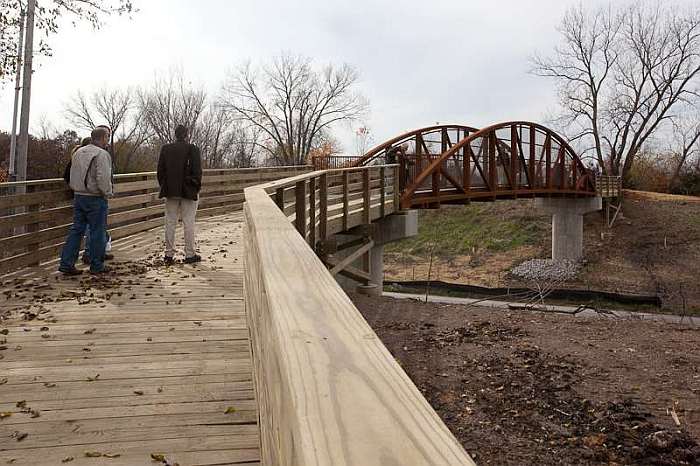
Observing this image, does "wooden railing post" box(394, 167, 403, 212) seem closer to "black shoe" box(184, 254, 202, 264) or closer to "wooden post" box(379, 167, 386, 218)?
"wooden post" box(379, 167, 386, 218)

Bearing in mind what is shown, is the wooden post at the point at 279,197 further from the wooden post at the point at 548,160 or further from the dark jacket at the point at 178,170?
the wooden post at the point at 548,160

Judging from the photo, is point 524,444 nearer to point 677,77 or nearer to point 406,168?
point 406,168

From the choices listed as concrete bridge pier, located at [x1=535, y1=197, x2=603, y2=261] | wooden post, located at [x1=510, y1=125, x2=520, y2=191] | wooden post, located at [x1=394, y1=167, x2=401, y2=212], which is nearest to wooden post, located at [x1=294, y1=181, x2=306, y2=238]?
wooden post, located at [x1=394, y1=167, x2=401, y2=212]

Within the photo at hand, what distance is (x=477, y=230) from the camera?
1481 inches

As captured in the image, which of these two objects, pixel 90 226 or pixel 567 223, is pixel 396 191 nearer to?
pixel 90 226

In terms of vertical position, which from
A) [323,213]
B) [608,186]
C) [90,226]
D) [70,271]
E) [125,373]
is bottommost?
[125,373]

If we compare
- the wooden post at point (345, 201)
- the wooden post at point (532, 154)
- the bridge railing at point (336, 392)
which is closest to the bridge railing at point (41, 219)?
the wooden post at point (345, 201)

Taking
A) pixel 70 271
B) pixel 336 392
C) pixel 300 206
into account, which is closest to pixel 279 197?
pixel 300 206

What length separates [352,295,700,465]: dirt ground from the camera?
20.6ft

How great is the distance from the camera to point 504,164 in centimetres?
2439

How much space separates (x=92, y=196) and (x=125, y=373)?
4.13m

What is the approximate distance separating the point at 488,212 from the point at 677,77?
16417 mm

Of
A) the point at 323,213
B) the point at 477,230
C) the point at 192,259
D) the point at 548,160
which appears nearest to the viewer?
the point at 192,259

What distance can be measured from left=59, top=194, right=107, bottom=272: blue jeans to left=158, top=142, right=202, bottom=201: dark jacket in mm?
974
